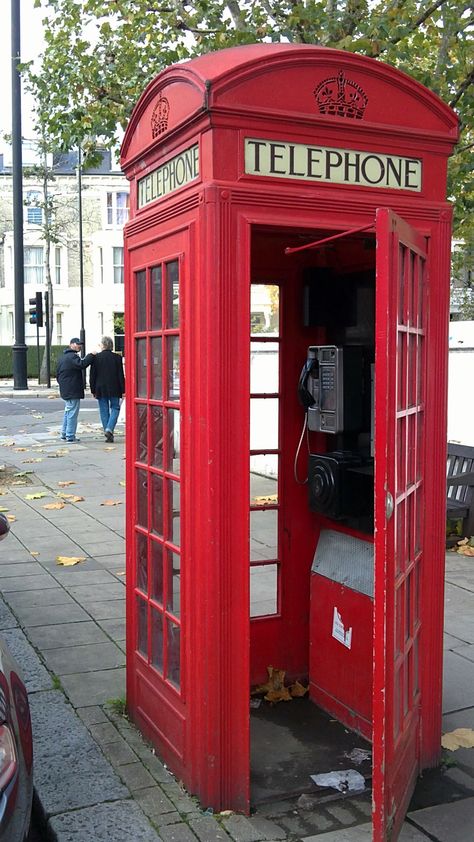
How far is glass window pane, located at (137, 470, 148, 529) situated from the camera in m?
3.70

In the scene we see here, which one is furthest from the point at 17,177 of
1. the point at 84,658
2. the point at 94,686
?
the point at 94,686

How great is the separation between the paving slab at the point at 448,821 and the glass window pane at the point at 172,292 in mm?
2110

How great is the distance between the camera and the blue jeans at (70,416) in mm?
14177

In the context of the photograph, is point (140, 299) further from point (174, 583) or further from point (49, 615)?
point (49, 615)

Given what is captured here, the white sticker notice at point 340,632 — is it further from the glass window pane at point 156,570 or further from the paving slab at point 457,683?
the glass window pane at point 156,570

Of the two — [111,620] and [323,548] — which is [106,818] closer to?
[323,548]

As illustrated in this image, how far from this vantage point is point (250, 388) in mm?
3500

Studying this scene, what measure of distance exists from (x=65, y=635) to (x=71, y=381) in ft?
31.0

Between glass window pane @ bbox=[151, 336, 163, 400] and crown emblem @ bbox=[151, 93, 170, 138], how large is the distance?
84 centimetres

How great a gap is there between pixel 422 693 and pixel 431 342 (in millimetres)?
1468

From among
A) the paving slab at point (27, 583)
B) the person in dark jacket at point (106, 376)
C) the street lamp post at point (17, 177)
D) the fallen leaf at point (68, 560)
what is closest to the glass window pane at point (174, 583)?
the paving slab at point (27, 583)

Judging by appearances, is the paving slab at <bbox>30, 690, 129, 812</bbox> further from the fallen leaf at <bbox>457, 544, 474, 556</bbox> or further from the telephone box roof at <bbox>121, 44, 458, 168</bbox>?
the fallen leaf at <bbox>457, 544, 474, 556</bbox>

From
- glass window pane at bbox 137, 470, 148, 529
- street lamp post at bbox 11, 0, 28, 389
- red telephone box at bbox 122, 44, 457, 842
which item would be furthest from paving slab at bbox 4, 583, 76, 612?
street lamp post at bbox 11, 0, 28, 389

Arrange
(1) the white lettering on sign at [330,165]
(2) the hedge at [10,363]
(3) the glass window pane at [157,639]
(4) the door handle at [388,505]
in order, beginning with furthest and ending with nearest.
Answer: (2) the hedge at [10,363]
(3) the glass window pane at [157,639]
(1) the white lettering on sign at [330,165]
(4) the door handle at [388,505]
